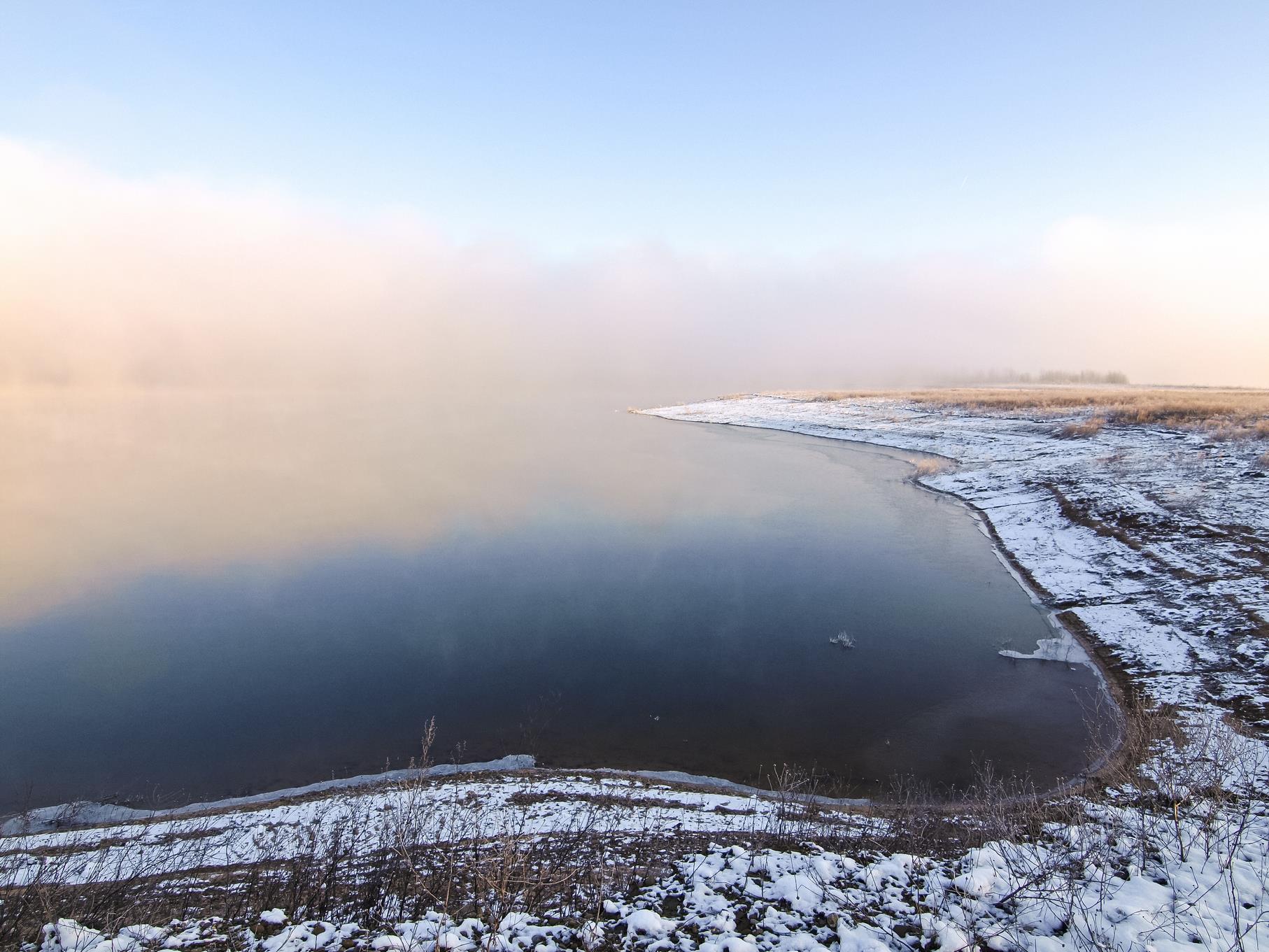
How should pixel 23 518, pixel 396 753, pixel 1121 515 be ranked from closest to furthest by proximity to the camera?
pixel 396 753 → pixel 1121 515 → pixel 23 518

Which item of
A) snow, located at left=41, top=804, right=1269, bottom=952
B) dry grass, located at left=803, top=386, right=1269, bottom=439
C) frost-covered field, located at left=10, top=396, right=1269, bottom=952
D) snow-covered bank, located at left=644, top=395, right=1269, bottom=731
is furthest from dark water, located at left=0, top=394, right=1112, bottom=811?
dry grass, located at left=803, top=386, right=1269, bottom=439

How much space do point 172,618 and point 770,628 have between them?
49.0 ft

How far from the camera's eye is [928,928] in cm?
428

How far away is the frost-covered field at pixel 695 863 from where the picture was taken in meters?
4.20

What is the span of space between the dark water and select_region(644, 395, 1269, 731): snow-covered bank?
1581 millimetres

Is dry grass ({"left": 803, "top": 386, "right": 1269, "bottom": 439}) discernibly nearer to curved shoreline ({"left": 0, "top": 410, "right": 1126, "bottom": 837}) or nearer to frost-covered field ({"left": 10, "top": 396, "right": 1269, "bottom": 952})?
frost-covered field ({"left": 10, "top": 396, "right": 1269, "bottom": 952})

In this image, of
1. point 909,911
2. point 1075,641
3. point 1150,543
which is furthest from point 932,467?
point 909,911

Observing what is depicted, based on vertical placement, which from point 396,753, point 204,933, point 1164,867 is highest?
point 1164,867

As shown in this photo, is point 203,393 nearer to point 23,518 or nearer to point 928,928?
Answer: point 23,518

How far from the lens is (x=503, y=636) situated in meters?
13.5

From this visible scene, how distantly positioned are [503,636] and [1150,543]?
A: 61.2 feet

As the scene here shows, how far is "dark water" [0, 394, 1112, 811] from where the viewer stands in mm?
9852

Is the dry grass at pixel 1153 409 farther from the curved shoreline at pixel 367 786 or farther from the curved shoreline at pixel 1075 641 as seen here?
the curved shoreline at pixel 367 786

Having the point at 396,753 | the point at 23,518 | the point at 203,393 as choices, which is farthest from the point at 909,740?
the point at 203,393
